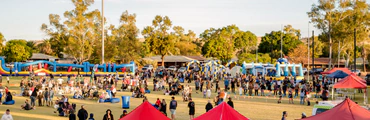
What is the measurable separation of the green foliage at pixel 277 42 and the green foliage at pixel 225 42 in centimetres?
734

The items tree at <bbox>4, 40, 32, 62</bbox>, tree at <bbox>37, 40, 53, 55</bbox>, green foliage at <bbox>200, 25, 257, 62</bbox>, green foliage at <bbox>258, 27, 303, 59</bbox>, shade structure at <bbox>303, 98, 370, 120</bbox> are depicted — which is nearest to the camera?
shade structure at <bbox>303, 98, 370, 120</bbox>

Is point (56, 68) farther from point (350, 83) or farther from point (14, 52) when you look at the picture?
point (350, 83)

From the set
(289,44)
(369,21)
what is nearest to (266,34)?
(289,44)

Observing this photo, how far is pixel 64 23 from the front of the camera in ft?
180

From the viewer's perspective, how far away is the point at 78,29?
55.2 meters

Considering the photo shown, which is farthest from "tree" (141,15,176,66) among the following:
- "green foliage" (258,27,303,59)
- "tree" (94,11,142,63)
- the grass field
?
the grass field

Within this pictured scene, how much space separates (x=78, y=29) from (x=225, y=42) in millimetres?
37503

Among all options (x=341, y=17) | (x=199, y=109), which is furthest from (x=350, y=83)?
(x=341, y=17)

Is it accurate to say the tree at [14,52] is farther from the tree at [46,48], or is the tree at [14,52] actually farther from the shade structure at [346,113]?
the shade structure at [346,113]

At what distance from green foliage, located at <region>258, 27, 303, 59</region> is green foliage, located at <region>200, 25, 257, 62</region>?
7.34 metres

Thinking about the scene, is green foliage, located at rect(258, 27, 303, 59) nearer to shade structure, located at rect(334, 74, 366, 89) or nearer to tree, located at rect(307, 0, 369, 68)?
tree, located at rect(307, 0, 369, 68)

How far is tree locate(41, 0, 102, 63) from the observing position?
54.3 metres

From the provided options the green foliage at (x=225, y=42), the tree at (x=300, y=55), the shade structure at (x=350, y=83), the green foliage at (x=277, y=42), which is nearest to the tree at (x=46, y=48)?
the green foliage at (x=225, y=42)

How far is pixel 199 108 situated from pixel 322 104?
9.28 meters
